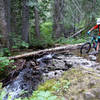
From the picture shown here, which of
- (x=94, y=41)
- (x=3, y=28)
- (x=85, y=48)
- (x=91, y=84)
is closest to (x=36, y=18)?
(x=3, y=28)

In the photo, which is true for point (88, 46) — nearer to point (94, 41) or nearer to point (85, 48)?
point (85, 48)

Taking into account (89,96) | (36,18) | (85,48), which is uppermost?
(36,18)

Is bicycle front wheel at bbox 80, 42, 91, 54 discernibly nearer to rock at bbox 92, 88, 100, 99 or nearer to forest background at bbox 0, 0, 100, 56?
forest background at bbox 0, 0, 100, 56

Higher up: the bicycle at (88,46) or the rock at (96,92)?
the bicycle at (88,46)

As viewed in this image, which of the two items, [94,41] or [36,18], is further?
[36,18]

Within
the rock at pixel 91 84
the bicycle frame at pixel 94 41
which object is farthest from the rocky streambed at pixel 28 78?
the bicycle frame at pixel 94 41

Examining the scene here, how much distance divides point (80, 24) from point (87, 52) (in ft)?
23.8

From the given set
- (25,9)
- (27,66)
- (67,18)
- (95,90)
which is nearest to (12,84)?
(27,66)

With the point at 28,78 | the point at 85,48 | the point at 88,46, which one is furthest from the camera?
the point at 85,48

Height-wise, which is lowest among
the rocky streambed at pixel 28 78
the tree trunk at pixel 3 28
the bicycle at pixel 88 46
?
the rocky streambed at pixel 28 78

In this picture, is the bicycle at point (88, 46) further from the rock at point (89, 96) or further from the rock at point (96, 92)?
the rock at point (89, 96)

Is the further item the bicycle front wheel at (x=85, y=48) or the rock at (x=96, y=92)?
the bicycle front wheel at (x=85, y=48)

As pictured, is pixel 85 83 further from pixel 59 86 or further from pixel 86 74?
pixel 59 86

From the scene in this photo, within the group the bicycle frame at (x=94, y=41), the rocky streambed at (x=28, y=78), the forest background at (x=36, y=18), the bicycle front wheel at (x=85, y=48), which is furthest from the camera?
the forest background at (x=36, y=18)
